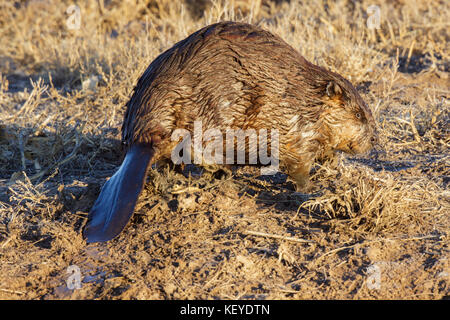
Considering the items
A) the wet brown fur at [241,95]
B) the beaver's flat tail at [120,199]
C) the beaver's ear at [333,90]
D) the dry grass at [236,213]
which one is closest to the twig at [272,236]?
the dry grass at [236,213]

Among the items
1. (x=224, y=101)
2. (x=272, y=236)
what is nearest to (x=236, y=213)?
(x=272, y=236)

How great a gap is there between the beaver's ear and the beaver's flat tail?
109 cm

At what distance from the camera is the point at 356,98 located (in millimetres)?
3357

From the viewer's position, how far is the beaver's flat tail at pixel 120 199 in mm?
A: 2787

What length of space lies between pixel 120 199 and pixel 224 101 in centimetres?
78

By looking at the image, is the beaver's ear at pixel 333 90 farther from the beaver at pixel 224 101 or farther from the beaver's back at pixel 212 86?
the beaver's back at pixel 212 86

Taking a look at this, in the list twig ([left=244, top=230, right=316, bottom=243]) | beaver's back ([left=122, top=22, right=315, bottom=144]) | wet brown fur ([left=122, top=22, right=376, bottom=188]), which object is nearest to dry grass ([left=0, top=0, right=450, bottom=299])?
twig ([left=244, top=230, right=316, bottom=243])

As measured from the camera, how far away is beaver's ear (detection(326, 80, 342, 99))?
10.6ft

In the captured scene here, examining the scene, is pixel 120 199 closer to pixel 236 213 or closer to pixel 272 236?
pixel 236 213

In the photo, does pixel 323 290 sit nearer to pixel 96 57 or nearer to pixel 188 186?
pixel 188 186

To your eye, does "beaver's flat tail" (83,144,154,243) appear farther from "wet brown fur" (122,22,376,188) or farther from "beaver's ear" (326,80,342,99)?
"beaver's ear" (326,80,342,99)

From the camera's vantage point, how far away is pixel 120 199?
9.25 ft

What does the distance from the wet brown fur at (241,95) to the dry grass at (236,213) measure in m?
0.36

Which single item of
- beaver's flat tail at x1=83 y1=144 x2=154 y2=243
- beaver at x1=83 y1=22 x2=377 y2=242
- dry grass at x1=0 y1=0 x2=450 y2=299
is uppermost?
beaver at x1=83 y1=22 x2=377 y2=242
